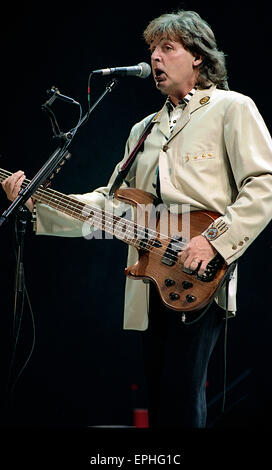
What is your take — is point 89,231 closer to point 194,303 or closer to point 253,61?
point 194,303

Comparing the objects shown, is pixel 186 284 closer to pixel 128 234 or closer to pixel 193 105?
pixel 128 234

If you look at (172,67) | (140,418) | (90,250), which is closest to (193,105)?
(172,67)

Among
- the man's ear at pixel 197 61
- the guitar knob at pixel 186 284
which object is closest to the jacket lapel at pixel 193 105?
the man's ear at pixel 197 61

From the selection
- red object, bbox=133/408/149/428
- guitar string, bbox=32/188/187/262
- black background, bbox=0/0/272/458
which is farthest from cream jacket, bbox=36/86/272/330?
red object, bbox=133/408/149/428

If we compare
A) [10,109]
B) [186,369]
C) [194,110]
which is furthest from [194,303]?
[10,109]

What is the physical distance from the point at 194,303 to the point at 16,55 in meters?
2.21

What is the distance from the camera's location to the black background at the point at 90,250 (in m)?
3.43

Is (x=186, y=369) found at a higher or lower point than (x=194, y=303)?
lower

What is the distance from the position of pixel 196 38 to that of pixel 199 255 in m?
1.07

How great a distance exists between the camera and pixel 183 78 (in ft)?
7.95

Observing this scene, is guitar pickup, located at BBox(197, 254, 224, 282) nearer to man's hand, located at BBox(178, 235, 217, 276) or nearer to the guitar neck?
man's hand, located at BBox(178, 235, 217, 276)

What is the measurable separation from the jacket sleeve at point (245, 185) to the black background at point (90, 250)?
1495 millimetres

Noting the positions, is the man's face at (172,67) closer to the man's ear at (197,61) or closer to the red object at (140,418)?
the man's ear at (197,61)
